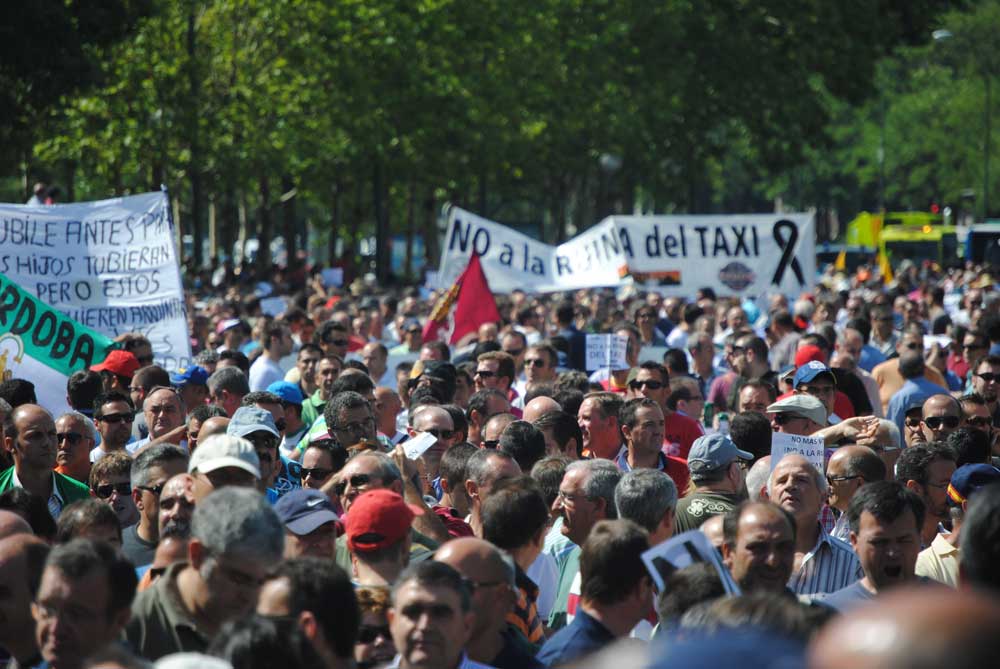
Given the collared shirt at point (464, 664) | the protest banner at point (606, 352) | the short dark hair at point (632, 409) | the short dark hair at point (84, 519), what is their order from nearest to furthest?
the collared shirt at point (464, 664)
the short dark hair at point (84, 519)
the short dark hair at point (632, 409)
the protest banner at point (606, 352)

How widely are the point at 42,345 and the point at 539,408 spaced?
4.13m

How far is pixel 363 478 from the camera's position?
21.6ft

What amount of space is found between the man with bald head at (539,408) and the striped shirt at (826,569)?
2598mm

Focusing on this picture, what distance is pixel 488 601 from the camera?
5.27m

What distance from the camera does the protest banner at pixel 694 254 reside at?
2053 cm

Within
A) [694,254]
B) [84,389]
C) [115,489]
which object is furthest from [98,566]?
[694,254]

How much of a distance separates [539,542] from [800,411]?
11.2ft

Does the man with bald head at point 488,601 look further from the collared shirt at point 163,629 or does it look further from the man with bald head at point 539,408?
the man with bald head at point 539,408

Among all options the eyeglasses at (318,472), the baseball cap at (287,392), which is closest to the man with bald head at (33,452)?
the eyeglasses at (318,472)

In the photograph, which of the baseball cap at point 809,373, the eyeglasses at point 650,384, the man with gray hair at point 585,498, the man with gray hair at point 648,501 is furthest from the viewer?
the eyeglasses at point 650,384

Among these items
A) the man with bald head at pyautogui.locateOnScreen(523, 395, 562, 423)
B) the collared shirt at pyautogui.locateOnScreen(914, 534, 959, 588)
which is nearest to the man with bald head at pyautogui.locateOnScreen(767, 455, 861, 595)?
the collared shirt at pyautogui.locateOnScreen(914, 534, 959, 588)

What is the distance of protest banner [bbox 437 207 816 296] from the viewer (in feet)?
67.4

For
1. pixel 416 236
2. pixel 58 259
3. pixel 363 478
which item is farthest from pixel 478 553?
pixel 416 236

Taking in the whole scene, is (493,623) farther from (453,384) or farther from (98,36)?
(98,36)
